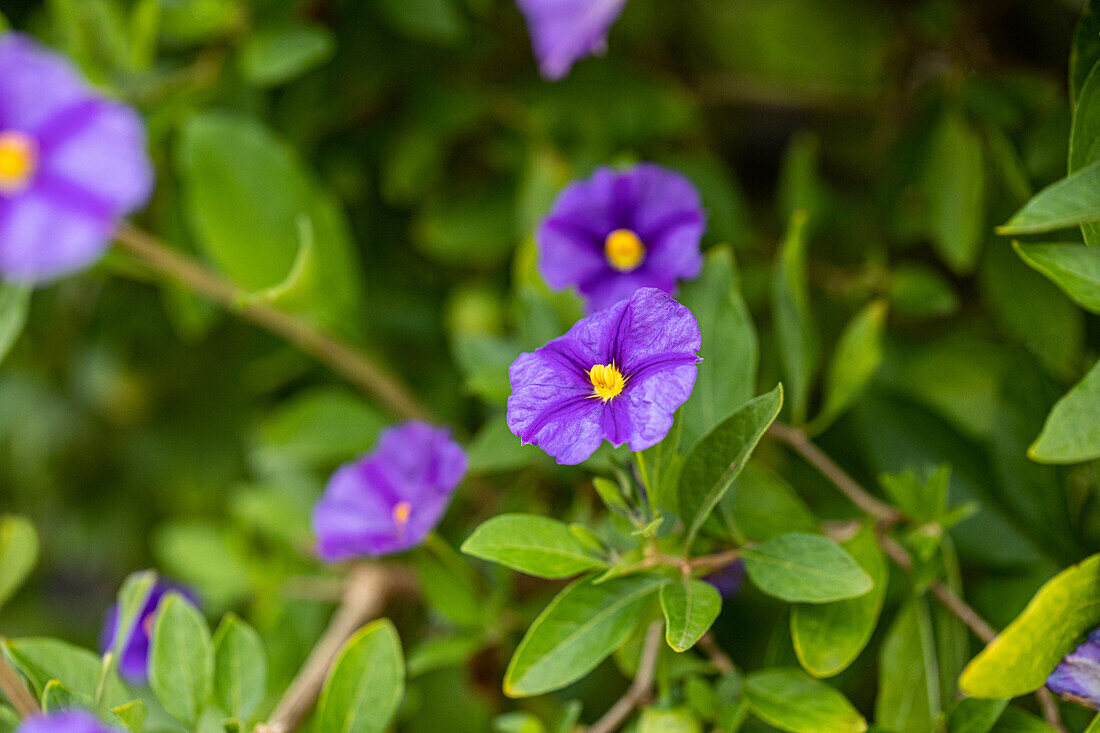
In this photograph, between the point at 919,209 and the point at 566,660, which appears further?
the point at 919,209

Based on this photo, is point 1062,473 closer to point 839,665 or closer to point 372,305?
point 839,665

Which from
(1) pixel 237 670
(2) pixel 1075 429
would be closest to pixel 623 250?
(2) pixel 1075 429

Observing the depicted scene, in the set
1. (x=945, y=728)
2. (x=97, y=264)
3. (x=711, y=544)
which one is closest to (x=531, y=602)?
(x=711, y=544)

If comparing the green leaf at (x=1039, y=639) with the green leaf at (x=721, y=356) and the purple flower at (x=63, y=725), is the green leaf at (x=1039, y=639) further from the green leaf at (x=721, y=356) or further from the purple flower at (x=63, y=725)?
the purple flower at (x=63, y=725)

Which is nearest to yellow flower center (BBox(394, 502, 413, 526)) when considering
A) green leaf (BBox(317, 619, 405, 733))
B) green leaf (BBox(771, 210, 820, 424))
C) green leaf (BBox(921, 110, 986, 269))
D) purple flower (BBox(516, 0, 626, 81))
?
green leaf (BBox(317, 619, 405, 733))

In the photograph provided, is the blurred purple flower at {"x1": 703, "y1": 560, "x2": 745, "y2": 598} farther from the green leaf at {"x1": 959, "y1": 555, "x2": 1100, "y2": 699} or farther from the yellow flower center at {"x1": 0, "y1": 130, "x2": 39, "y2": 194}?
the yellow flower center at {"x1": 0, "y1": 130, "x2": 39, "y2": 194}

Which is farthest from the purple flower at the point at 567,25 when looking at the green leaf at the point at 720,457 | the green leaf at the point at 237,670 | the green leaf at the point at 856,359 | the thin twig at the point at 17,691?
the thin twig at the point at 17,691
